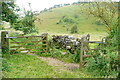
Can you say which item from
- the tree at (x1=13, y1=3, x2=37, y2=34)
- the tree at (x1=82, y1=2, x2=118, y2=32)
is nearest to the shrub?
the tree at (x1=13, y1=3, x2=37, y2=34)

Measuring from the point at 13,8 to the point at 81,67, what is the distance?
34.5 feet

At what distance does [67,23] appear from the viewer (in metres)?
49.8

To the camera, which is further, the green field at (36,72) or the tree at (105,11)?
the tree at (105,11)

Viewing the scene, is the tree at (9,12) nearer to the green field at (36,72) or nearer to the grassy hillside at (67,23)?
the green field at (36,72)

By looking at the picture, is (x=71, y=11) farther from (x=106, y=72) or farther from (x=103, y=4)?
(x=106, y=72)

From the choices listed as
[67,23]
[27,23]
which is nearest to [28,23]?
[27,23]

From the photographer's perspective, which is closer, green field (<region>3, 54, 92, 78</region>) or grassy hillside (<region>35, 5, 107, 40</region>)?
green field (<region>3, 54, 92, 78</region>)

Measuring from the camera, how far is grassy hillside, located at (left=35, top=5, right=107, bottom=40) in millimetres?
45344

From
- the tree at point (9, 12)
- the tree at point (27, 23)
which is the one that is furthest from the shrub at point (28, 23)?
the tree at point (9, 12)

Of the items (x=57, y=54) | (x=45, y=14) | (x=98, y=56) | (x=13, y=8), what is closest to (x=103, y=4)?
(x=57, y=54)

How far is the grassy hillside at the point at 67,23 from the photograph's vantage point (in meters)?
45.3

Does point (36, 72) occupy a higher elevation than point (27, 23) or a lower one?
lower

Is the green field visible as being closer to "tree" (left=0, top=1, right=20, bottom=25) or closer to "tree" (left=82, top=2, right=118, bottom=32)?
"tree" (left=0, top=1, right=20, bottom=25)

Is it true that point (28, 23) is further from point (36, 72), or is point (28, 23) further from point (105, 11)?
point (36, 72)
